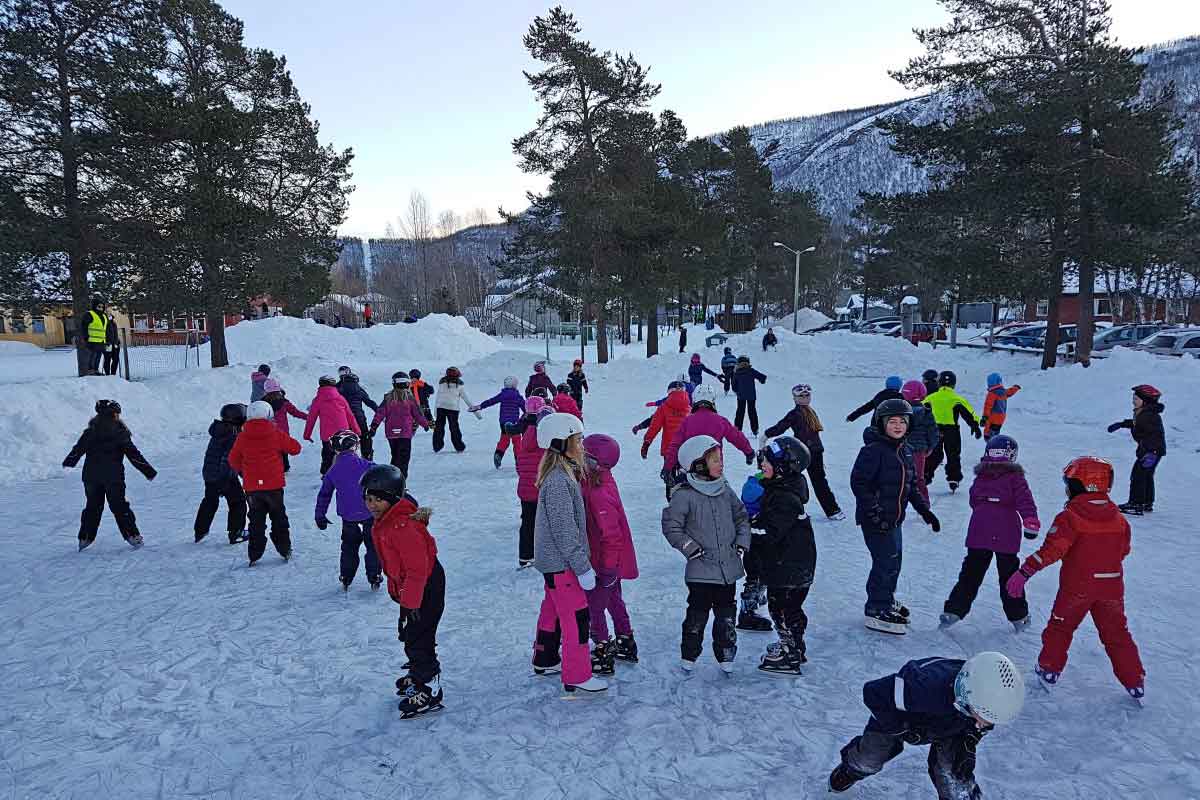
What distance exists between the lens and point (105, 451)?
283 inches

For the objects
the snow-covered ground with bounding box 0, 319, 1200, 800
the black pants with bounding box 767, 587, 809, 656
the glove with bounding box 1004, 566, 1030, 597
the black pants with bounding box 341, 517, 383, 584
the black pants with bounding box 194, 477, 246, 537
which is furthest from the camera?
the black pants with bounding box 194, 477, 246, 537

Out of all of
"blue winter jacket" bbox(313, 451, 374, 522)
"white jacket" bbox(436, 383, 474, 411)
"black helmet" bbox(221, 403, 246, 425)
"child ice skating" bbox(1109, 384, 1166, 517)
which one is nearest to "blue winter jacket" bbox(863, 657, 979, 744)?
"blue winter jacket" bbox(313, 451, 374, 522)

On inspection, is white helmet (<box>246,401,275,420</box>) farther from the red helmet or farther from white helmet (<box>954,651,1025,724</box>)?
the red helmet

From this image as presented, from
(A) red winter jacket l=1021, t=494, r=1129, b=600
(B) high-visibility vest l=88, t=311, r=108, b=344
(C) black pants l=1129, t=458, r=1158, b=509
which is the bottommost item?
(C) black pants l=1129, t=458, r=1158, b=509

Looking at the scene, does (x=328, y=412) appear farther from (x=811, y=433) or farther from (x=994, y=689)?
(x=994, y=689)

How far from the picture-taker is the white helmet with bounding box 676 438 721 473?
4203 millimetres

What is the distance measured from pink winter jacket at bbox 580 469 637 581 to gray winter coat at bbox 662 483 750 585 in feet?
1.14

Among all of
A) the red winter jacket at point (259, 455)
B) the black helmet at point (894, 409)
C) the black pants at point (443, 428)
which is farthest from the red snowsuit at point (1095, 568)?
the black pants at point (443, 428)

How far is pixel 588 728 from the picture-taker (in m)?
4.10

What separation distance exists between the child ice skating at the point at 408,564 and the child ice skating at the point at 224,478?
3.95 m

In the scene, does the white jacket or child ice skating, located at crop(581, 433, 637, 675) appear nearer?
child ice skating, located at crop(581, 433, 637, 675)

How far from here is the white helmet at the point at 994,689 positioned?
2.30 meters

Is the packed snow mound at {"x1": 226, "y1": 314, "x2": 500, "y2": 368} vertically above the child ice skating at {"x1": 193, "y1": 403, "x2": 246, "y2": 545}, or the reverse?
the packed snow mound at {"x1": 226, "y1": 314, "x2": 500, "y2": 368}

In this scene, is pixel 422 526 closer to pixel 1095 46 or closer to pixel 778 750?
pixel 778 750
